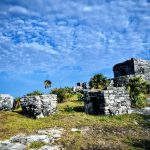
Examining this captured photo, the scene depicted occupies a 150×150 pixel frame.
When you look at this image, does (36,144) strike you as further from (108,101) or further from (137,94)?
(137,94)

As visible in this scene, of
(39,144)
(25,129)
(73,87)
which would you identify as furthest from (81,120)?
(73,87)

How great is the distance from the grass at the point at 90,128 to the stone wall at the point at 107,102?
29.5 inches

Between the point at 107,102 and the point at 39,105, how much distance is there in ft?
15.2

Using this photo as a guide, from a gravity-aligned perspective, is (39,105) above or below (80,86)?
below

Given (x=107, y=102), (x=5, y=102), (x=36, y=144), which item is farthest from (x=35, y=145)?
(x=5, y=102)

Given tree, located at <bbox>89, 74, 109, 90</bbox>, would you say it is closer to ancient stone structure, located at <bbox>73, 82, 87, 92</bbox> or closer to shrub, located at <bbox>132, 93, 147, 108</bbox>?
ancient stone structure, located at <bbox>73, 82, 87, 92</bbox>

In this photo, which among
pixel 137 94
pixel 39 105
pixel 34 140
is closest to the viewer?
pixel 34 140

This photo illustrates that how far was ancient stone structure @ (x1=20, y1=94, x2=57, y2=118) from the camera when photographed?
19.5 metres

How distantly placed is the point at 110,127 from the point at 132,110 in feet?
17.8

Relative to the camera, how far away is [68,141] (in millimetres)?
14078

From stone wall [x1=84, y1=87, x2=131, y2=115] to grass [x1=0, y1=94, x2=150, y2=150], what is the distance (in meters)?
0.75

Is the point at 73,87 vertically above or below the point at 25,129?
above

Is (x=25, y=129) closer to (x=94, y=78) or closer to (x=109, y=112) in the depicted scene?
(x=109, y=112)

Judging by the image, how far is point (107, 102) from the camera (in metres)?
20.4
